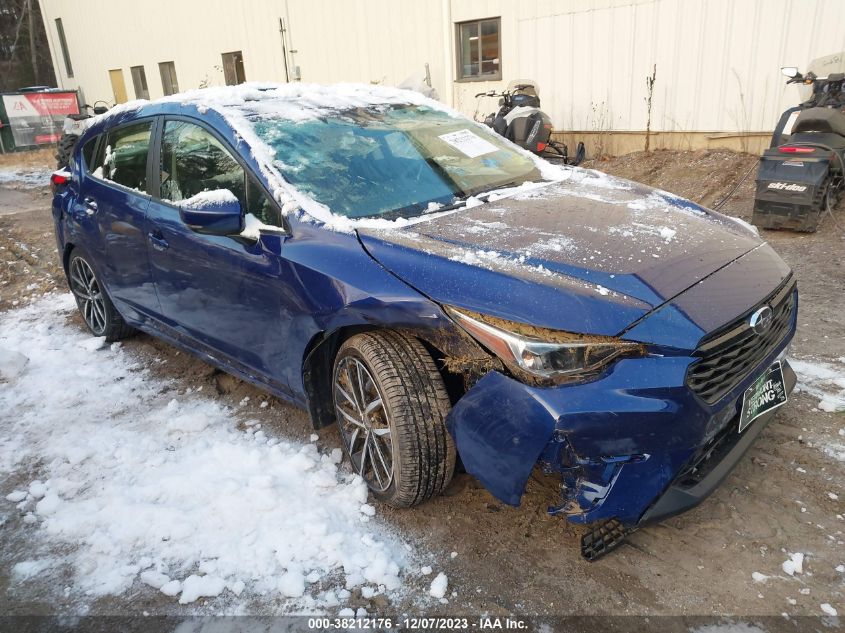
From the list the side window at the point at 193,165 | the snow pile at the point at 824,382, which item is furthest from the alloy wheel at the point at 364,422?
the snow pile at the point at 824,382

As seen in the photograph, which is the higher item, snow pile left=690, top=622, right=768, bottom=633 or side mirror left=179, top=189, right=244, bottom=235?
side mirror left=179, top=189, right=244, bottom=235

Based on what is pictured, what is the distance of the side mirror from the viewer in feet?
9.23

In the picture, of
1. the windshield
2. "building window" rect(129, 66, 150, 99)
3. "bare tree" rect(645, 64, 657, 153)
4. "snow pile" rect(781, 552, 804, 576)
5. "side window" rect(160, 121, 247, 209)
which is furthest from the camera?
"building window" rect(129, 66, 150, 99)

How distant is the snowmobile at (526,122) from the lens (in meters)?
8.52

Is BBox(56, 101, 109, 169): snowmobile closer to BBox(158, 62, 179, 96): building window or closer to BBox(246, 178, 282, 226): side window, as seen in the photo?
BBox(158, 62, 179, 96): building window

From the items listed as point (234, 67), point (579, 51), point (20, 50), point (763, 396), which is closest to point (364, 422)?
point (763, 396)

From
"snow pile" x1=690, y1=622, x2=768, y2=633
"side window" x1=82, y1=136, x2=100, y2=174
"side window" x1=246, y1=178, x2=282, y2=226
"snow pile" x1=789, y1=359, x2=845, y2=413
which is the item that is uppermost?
"side window" x1=82, y1=136, x2=100, y2=174

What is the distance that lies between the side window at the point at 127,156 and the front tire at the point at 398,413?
75.8 inches

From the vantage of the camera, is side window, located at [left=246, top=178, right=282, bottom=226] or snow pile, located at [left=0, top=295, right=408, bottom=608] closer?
snow pile, located at [left=0, top=295, right=408, bottom=608]

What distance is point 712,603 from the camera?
2.15 m

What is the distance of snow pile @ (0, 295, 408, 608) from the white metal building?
301 inches

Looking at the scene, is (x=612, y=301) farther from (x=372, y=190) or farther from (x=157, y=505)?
(x=157, y=505)

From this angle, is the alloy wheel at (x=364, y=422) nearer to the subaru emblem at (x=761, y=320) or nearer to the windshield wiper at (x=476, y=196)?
the windshield wiper at (x=476, y=196)

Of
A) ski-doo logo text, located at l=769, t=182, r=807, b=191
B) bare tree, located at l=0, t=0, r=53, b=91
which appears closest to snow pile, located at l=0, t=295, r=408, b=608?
ski-doo logo text, located at l=769, t=182, r=807, b=191
